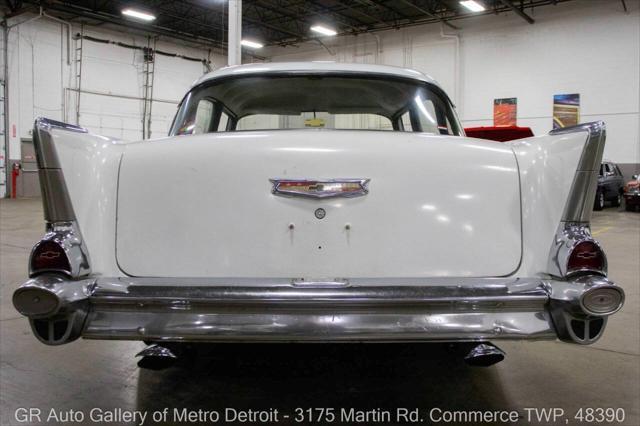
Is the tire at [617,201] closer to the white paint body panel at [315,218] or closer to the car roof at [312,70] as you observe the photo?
the car roof at [312,70]

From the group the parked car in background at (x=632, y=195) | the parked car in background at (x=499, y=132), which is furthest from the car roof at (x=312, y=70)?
the parked car in background at (x=632, y=195)

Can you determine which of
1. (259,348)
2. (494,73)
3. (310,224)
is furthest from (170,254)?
(494,73)

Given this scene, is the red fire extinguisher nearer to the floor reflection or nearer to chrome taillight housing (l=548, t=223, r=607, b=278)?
the floor reflection

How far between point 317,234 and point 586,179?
1.02 m

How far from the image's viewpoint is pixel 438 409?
7.88ft

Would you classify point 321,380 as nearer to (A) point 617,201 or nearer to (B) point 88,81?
(A) point 617,201

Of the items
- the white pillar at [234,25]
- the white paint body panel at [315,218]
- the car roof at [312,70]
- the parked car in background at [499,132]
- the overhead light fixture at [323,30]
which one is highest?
the overhead light fixture at [323,30]

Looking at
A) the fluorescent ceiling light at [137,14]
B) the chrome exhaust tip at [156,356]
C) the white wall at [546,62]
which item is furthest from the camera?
the fluorescent ceiling light at [137,14]

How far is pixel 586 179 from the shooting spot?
1.88m

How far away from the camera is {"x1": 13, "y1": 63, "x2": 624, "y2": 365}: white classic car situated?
Result: 1.75 metres

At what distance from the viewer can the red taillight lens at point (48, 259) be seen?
5.98 ft

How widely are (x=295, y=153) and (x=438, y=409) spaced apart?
4.65 feet

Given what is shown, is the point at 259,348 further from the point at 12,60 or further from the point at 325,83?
the point at 12,60

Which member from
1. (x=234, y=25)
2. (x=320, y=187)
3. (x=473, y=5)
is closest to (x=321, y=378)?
(x=320, y=187)
